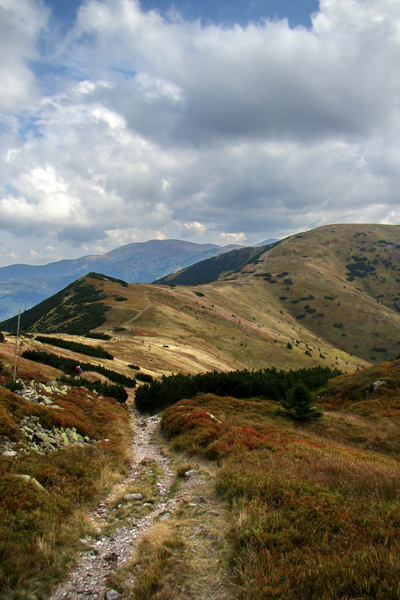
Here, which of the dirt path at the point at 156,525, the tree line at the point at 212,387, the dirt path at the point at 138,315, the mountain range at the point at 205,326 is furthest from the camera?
the dirt path at the point at 138,315

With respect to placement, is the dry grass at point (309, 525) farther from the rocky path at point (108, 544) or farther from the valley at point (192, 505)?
the rocky path at point (108, 544)

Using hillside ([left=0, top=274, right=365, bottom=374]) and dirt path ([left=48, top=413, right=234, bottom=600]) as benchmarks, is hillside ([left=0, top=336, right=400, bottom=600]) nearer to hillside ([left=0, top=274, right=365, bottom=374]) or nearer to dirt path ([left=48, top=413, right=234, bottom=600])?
dirt path ([left=48, top=413, right=234, bottom=600])

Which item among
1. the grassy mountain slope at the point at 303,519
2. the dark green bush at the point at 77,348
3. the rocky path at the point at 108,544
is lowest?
the dark green bush at the point at 77,348

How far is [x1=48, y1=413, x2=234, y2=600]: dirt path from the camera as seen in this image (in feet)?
17.7

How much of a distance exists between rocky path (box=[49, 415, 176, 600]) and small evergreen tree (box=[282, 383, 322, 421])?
43.8 ft

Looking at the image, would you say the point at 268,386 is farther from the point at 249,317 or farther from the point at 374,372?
the point at 249,317

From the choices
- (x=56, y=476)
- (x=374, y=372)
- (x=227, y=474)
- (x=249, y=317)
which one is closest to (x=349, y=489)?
(x=227, y=474)

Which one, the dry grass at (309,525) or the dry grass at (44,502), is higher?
the dry grass at (309,525)

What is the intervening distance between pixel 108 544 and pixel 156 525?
1135mm

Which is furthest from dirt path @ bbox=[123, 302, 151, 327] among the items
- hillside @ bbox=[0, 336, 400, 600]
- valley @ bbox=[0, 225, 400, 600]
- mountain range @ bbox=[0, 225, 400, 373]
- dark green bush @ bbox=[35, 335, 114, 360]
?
hillside @ bbox=[0, 336, 400, 600]

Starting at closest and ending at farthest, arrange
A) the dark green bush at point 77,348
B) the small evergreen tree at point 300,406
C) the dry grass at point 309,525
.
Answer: the dry grass at point 309,525, the small evergreen tree at point 300,406, the dark green bush at point 77,348

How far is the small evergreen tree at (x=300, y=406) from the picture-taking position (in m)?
22.2

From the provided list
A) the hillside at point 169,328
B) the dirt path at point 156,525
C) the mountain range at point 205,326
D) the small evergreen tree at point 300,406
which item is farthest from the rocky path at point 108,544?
the mountain range at point 205,326

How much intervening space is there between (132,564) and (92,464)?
18.5 feet
